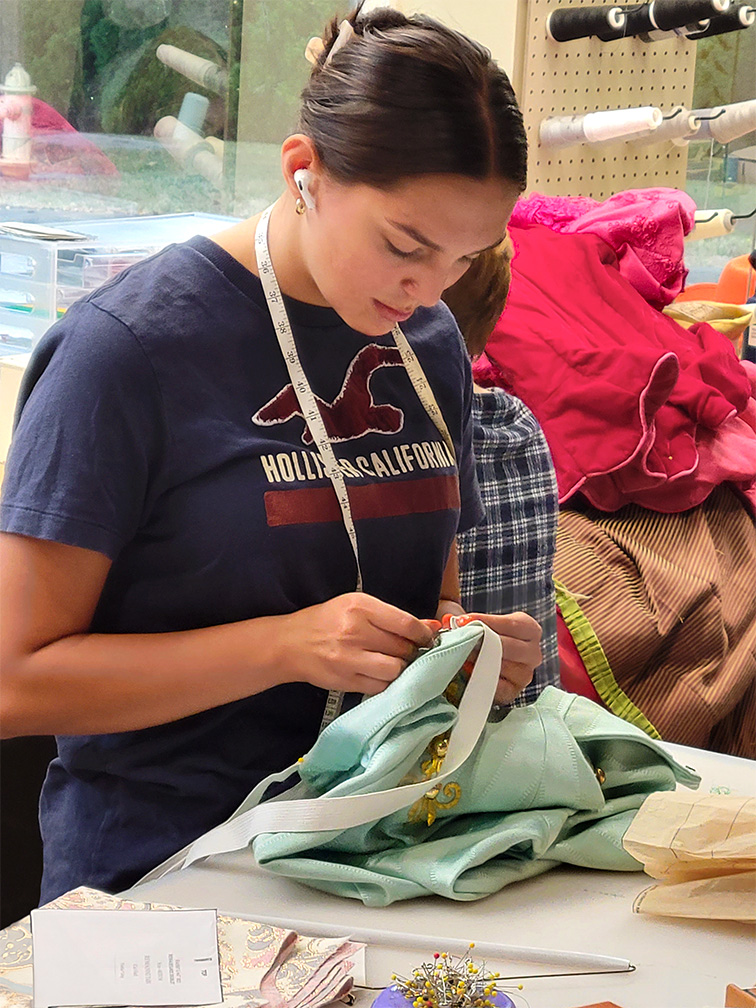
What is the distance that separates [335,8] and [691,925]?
2.12 metres

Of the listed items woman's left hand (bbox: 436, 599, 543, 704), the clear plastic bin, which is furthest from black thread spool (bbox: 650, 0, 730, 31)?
woman's left hand (bbox: 436, 599, 543, 704)

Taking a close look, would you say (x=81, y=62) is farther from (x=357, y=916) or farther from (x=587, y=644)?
(x=357, y=916)

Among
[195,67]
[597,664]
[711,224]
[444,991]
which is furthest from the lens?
[711,224]

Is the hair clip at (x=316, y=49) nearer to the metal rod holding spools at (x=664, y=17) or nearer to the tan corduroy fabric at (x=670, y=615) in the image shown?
the tan corduroy fabric at (x=670, y=615)

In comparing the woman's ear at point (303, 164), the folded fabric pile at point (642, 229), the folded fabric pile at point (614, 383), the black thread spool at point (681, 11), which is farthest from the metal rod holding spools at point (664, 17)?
the woman's ear at point (303, 164)

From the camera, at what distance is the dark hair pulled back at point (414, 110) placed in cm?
109

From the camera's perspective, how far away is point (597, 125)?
8.47 ft

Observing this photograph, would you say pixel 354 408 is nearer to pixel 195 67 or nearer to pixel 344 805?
pixel 344 805

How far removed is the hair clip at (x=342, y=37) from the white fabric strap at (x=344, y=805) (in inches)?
21.7

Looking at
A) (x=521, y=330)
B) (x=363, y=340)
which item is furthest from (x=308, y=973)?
(x=521, y=330)

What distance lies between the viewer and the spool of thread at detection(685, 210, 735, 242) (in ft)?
9.02

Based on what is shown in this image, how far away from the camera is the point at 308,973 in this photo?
35.1 inches

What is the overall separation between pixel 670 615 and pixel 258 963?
129cm

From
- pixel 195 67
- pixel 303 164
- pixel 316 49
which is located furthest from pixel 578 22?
pixel 303 164
